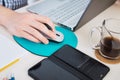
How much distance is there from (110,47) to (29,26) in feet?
0.91

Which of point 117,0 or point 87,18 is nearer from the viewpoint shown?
point 87,18

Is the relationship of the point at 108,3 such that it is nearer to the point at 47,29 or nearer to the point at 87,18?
the point at 87,18

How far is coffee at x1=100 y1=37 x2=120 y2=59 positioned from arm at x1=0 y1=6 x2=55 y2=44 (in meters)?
0.17

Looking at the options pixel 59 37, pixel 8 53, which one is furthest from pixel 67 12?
pixel 8 53

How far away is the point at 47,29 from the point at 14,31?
0.39 feet

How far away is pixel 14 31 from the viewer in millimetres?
710

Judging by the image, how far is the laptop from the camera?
76cm

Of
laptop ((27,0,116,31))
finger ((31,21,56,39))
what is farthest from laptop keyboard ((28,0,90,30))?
finger ((31,21,56,39))

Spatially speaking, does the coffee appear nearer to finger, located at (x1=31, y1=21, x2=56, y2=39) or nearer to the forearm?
finger, located at (x1=31, y1=21, x2=56, y2=39)

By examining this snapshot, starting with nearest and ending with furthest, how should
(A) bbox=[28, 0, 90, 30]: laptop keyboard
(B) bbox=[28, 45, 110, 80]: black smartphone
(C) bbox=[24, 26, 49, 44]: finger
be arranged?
(B) bbox=[28, 45, 110, 80]: black smartphone → (C) bbox=[24, 26, 49, 44]: finger → (A) bbox=[28, 0, 90, 30]: laptop keyboard

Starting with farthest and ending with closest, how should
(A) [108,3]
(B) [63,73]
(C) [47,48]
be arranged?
(A) [108,3] < (C) [47,48] < (B) [63,73]

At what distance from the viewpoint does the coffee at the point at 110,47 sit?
645 millimetres

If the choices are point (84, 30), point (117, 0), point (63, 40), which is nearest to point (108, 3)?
point (117, 0)

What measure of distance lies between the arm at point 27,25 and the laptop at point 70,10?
10cm
